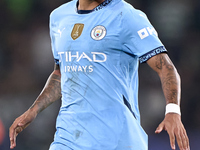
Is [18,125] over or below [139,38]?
below

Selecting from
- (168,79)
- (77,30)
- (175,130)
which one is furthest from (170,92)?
(77,30)

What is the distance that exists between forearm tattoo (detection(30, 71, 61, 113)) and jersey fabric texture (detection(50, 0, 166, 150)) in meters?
0.44

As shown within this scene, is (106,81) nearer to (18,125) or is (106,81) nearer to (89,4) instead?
(89,4)

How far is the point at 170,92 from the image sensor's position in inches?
115

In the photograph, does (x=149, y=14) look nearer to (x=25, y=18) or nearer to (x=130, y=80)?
(x=25, y=18)

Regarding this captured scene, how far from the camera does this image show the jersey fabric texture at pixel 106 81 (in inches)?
122

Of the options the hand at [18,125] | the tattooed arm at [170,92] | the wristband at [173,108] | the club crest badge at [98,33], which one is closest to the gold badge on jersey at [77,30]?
the club crest badge at [98,33]

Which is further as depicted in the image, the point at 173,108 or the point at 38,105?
the point at 38,105

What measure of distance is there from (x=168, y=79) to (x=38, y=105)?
128 centimetres

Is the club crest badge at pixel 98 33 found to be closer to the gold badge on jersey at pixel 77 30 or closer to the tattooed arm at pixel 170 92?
the gold badge on jersey at pixel 77 30

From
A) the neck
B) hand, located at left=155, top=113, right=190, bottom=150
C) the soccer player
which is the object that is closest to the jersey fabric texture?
the soccer player

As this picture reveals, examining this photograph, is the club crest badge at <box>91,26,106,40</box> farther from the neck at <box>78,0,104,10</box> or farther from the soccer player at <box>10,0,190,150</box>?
the neck at <box>78,0,104,10</box>

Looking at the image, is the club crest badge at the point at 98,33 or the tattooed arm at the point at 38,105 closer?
the club crest badge at the point at 98,33

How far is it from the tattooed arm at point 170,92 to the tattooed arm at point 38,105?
1.12 metres
